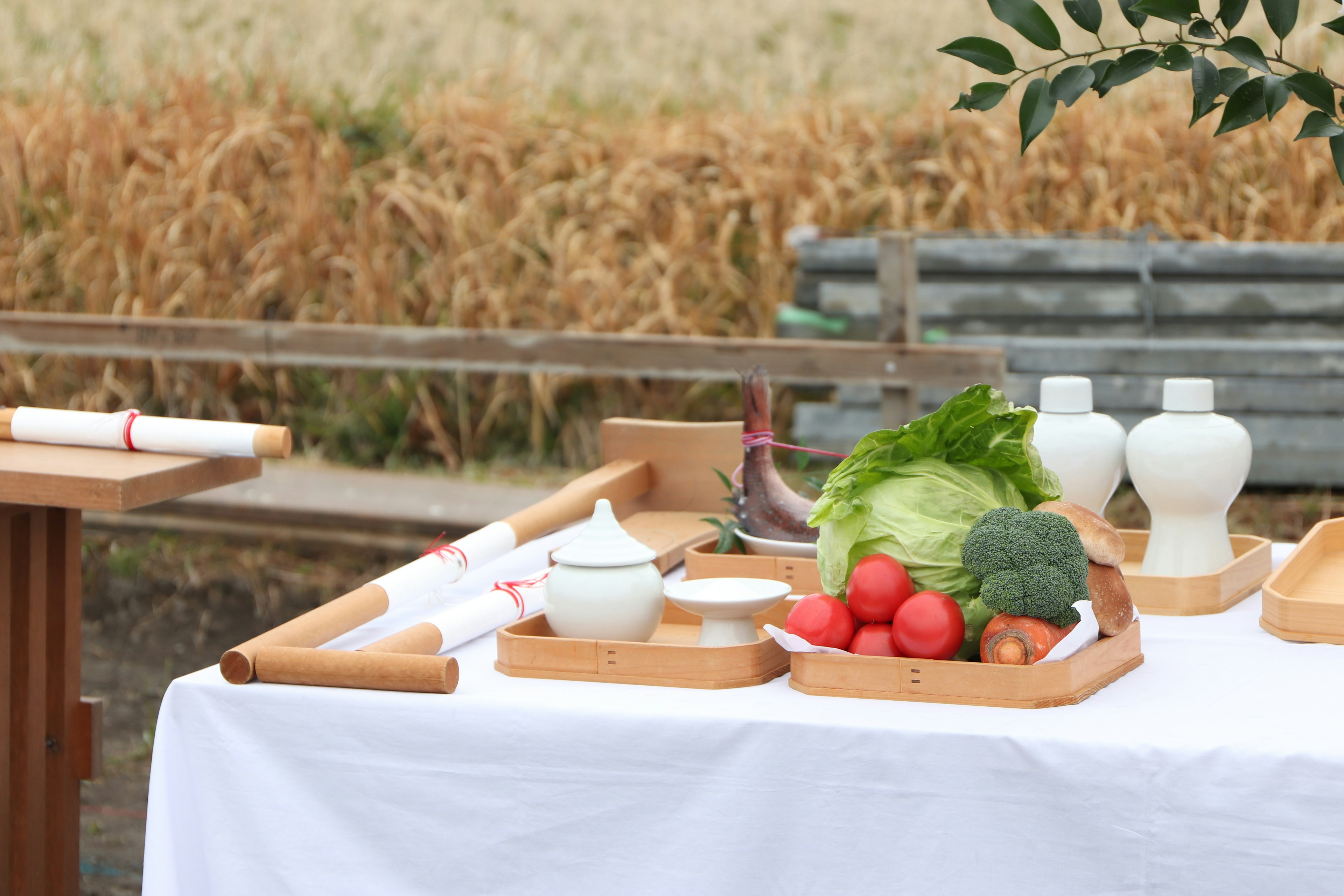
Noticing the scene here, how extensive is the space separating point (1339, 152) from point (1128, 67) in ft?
0.71

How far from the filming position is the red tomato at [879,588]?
4.14 feet

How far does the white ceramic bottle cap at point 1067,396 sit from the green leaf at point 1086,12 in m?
0.47

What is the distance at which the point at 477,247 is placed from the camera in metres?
6.27

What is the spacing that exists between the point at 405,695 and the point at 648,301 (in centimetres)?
478

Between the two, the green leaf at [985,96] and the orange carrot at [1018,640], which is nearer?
the orange carrot at [1018,640]

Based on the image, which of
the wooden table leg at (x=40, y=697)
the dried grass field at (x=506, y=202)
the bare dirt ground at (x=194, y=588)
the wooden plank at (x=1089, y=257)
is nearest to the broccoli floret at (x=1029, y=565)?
the wooden table leg at (x=40, y=697)

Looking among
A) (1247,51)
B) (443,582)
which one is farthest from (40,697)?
(1247,51)

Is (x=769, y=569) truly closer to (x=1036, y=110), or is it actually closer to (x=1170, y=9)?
(x=1036, y=110)

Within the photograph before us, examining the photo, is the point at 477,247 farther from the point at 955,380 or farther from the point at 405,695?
the point at 405,695

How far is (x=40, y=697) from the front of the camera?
192 centimetres

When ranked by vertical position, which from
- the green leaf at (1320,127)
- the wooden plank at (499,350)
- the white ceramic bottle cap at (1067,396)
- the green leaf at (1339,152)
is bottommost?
the white ceramic bottle cap at (1067,396)

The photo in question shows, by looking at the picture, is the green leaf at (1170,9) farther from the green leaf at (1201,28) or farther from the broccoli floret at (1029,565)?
the broccoli floret at (1029,565)

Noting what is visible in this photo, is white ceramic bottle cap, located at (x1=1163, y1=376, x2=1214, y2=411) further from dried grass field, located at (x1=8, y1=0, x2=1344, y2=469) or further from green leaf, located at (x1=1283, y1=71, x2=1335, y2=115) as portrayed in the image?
dried grass field, located at (x1=8, y1=0, x2=1344, y2=469)

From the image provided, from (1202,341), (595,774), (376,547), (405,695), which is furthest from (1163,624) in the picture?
(1202,341)
